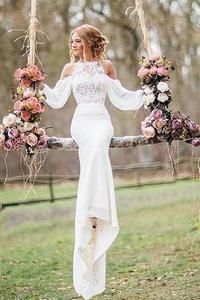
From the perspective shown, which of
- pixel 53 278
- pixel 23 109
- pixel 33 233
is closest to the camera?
pixel 23 109

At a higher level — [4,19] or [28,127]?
[4,19]

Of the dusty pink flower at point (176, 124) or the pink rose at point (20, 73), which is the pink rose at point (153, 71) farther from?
the pink rose at point (20, 73)

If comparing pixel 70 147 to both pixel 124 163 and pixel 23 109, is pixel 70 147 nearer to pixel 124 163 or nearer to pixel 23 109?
pixel 23 109

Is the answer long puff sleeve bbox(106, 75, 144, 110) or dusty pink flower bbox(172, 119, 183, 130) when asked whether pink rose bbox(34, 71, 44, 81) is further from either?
dusty pink flower bbox(172, 119, 183, 130)

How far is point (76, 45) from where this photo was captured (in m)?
4.54

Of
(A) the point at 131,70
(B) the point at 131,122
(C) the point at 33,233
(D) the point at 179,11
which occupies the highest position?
(D) the point at 179,11

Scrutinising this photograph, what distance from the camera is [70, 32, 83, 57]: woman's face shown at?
178 inches

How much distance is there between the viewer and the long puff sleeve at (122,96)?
15.3 feet

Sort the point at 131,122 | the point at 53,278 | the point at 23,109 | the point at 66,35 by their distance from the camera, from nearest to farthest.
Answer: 1. the point at 23,109
2. the point at 53,278
3. the point at 66,35
4. the point at 131,122

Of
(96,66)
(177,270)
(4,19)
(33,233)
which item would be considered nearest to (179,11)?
(4,19)

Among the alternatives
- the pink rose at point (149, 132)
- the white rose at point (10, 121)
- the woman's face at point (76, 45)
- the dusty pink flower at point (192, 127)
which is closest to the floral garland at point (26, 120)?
the white rose at point (10, 121)

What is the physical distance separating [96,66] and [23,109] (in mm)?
580

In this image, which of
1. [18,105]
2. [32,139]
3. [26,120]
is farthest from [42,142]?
[18,105]

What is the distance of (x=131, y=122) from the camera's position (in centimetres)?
1827
